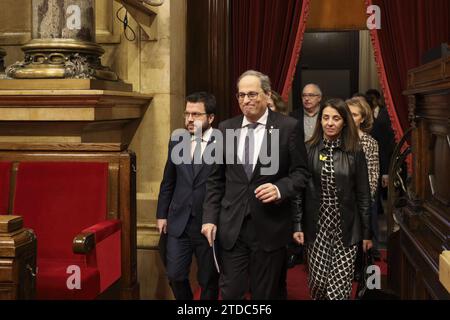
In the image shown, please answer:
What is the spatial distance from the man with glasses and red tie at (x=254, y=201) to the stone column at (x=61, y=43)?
4.35 ft

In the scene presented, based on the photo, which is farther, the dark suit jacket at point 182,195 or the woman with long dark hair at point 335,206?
the dark suit jacket at point 182,195

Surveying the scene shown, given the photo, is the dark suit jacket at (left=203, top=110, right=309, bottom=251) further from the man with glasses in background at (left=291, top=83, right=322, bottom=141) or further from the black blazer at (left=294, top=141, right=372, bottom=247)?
the man with glasses in background at (left=291, top=83, right=322, bottom=141)

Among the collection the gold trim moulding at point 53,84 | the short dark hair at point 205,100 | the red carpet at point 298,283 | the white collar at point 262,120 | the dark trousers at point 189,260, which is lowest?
the red carpet at point 298,283

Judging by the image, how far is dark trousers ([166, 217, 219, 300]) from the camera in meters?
3.84

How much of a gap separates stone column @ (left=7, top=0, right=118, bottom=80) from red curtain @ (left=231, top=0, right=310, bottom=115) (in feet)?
5.72

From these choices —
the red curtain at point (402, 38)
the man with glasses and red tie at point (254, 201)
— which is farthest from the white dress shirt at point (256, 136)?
the red curtain at point (402, 38)

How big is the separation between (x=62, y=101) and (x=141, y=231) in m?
1.31

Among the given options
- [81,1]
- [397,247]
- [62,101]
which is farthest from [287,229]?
[81,1]

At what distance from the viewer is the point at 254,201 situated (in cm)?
319

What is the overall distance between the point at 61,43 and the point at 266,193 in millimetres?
1905

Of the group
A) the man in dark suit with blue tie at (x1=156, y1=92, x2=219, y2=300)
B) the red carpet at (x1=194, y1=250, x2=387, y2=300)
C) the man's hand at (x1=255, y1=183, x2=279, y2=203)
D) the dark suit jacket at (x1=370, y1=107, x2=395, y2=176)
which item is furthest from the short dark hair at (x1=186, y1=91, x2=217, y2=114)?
the dark suit jacket at (x1=370, y1=107, x2=395, y2=176)

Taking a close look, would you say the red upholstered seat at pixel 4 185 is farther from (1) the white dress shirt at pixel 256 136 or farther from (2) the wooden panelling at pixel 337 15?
(2) the wooden panelling at pixel 337 15

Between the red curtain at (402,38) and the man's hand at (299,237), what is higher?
the red curtain at (402,38)

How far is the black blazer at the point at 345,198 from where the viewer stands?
→ 3719 mm
